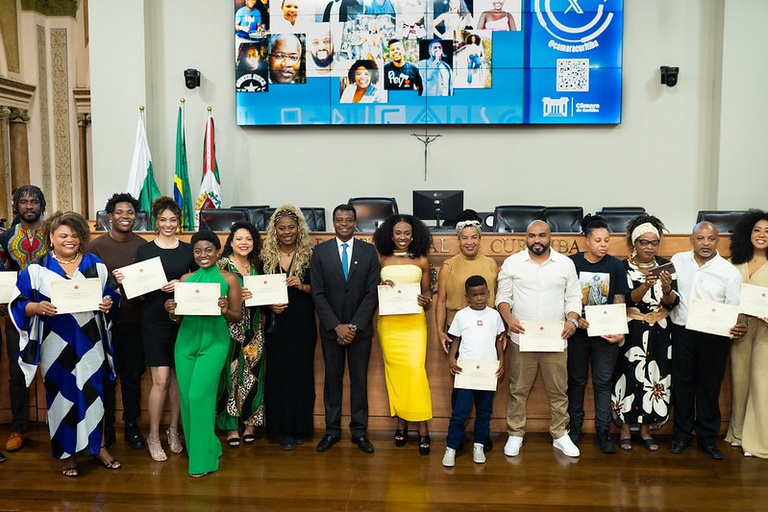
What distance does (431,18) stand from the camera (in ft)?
30.3

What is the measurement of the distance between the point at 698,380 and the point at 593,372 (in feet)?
2.28

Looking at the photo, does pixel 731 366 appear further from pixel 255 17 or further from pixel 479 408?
pixel 255 17

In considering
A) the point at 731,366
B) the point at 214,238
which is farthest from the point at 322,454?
the point at 731,366

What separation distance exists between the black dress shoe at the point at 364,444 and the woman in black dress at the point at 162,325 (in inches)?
46.5

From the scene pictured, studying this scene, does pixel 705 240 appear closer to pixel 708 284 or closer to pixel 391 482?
pixel 708 284

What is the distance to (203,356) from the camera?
3812 millimetres

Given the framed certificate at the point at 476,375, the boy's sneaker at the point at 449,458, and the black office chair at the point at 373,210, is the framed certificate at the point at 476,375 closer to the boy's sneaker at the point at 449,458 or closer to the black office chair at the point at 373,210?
the boy's sneaker at the point at 449,458

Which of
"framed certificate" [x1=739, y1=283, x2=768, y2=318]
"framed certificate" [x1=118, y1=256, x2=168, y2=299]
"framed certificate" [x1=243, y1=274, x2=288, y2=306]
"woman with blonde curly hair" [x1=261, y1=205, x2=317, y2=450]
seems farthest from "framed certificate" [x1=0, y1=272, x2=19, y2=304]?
"framed certificate" [x1=739, y1=283, x2=768, y2=318]

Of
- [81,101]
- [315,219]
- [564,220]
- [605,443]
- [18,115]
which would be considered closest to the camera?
[605,443]

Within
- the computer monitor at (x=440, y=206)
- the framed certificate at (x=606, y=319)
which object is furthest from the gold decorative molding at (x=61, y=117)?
the framed certificate at (x=606, y=319)

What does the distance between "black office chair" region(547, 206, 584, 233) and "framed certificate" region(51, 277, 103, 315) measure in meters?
5.38

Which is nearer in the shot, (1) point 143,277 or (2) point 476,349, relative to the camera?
(1) point 143,277

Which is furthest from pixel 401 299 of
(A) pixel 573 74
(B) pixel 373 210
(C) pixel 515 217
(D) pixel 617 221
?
(A) pixel 573 74

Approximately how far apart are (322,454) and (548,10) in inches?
301
